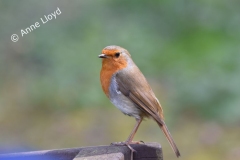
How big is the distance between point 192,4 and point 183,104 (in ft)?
6.43

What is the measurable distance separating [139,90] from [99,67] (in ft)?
10.3

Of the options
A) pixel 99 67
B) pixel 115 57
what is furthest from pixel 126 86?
pixel 99 67

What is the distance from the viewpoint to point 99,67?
7281mm

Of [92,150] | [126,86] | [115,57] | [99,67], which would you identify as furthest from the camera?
[99,67]

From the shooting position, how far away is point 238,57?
7.51 meters

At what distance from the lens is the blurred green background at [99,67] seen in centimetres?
667

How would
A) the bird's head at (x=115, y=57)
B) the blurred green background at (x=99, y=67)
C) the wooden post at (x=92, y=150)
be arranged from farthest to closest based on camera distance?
the blurred green background at (x=99, y=67) < the bird's head at (x=115, y=57) < the wooden post at (x=92, y=150)

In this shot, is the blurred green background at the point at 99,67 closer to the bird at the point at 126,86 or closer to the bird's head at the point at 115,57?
the bird at the point at 126,86

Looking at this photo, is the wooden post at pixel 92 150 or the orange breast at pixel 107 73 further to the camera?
the orange breast at pixel 107 73

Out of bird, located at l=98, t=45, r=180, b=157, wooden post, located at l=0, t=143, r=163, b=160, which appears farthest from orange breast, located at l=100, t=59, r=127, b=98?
wooden post, located at l=0, t=143, r=163, b=160

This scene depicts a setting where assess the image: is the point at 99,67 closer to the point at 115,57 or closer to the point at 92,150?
the point at 115,57

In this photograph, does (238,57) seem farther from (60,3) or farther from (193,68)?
(60,3)

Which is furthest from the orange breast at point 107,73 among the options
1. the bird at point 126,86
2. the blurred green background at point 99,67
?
the blurred green background at point 99,67

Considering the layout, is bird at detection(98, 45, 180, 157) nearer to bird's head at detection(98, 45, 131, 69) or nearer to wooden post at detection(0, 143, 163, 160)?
bird's head at detection(98, 45, 131, 69)
